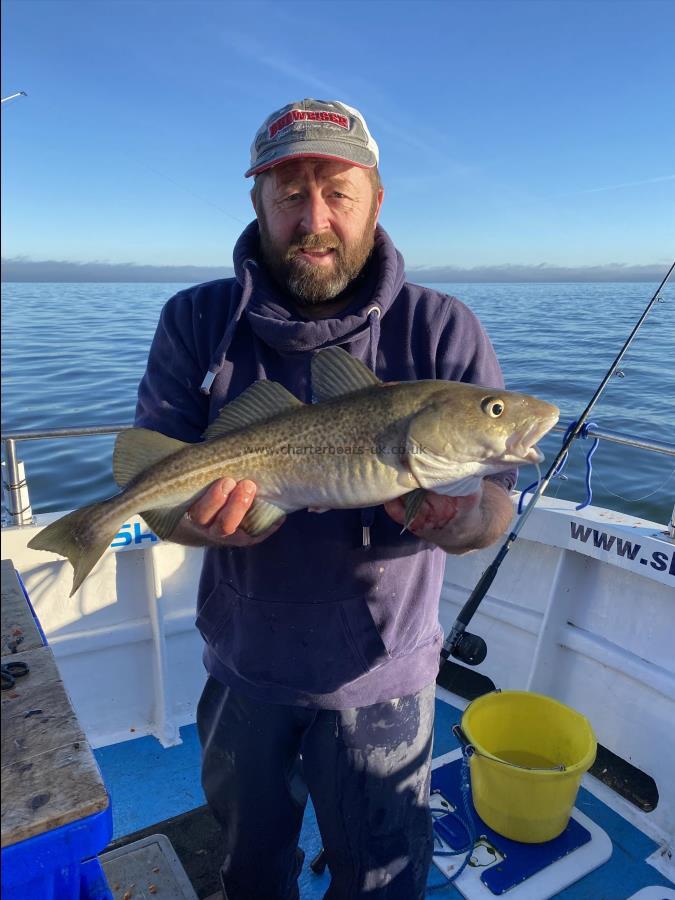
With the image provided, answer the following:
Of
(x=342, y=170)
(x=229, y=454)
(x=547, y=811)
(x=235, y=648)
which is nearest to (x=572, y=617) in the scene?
(x=547, y=811)

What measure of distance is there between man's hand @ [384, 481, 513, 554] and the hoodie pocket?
0.40 m

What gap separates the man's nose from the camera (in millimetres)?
2742

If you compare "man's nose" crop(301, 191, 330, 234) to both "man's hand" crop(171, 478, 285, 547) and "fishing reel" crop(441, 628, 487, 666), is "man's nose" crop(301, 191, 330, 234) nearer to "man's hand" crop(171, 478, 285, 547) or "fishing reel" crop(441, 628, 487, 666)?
"man's hand" crop(171, 478, 285, 547)

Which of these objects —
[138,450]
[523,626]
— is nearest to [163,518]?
[138,450]

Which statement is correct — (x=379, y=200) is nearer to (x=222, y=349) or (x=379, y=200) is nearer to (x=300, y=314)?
(x=300, y=314)

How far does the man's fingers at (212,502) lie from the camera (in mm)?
2451

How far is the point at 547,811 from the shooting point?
11.8ft

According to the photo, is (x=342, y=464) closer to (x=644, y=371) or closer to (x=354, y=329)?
(x=354, y=329)

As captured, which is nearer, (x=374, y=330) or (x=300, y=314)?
(x=374, y=330)

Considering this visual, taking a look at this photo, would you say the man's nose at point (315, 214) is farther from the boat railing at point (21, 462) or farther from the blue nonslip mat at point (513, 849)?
the blue nonslip mat at point (513, 849)

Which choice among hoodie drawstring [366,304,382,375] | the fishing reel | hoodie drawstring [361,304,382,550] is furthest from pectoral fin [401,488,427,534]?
the fishing reel

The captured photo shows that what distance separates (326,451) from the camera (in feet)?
8.04

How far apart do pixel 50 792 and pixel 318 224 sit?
222cm

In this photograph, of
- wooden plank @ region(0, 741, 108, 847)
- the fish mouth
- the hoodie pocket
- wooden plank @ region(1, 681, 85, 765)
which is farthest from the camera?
the hoodie pocket
